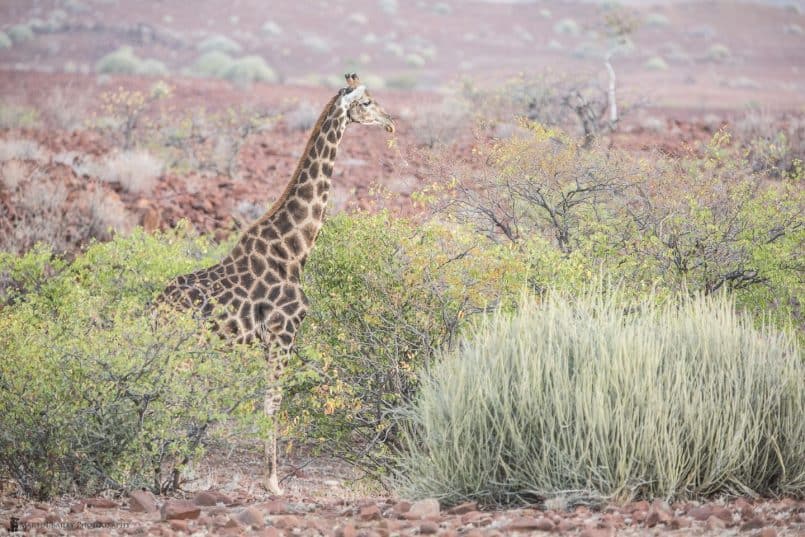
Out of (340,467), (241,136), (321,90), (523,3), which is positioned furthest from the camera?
(523,3)

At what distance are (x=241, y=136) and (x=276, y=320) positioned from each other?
18094 mm

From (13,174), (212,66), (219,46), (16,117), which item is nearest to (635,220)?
(13,174)

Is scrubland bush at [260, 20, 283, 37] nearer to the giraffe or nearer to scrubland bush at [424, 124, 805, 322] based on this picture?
scrubland bush at [424, 124, 805, 322]

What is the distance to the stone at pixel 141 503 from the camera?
7621mm

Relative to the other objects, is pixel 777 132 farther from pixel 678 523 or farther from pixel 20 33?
pixel 20 33

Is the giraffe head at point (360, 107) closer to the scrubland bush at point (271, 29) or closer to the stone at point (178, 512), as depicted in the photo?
the stone at point (178, 512)

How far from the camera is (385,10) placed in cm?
9900

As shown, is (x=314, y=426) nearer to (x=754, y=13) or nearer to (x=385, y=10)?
(x=385, y=10)

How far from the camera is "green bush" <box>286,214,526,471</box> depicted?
1016cm

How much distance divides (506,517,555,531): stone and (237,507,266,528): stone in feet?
5.00

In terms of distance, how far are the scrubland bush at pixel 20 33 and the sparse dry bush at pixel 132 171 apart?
175ft

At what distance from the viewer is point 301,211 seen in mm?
9953

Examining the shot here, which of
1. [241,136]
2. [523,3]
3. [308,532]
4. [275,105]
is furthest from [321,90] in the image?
[523,3]

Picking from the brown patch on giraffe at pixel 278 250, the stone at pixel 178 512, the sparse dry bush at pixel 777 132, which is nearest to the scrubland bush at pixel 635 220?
the brown patch on giraffe at pixel 278 250
